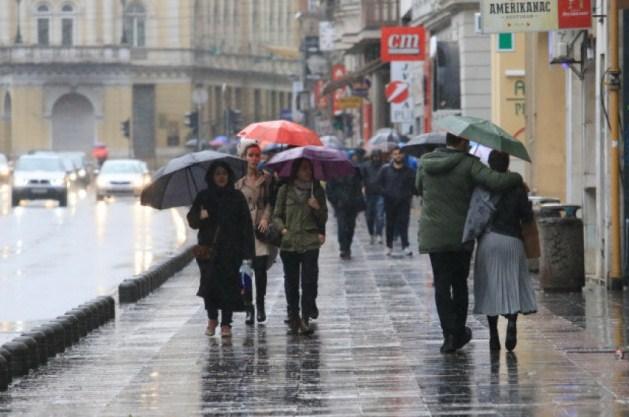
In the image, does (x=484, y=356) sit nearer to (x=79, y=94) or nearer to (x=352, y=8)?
(x=352, y=8)

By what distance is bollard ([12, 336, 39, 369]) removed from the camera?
48.8 ft

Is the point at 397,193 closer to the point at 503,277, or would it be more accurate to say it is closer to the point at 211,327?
the point at 211,327

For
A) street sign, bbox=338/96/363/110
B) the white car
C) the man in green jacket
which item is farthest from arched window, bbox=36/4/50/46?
the man in green jacket

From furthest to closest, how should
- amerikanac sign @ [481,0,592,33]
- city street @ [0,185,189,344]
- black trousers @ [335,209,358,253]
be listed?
black trousers @ [335,209,358,253]
city street @ [0,185,189,344]
amerikanac sign @ [481,0,592,33]

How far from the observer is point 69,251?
34.4 meters

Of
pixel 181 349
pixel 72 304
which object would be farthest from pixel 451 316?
pixel 72 304

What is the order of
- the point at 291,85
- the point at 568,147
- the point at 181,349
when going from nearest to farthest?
the point at 181,349 → the point at 568,147 → the point at 291,85

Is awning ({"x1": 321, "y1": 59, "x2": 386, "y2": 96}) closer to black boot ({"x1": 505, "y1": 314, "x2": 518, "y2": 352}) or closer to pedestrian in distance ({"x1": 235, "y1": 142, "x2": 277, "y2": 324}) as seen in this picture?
pedestrian in distance ({"x1": 235, "y1": 142, "x2": 277, "y2": 324})

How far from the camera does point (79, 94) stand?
115 metres

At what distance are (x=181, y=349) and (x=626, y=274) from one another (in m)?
6.62

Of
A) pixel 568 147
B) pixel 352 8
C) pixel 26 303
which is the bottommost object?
pixel 26 303

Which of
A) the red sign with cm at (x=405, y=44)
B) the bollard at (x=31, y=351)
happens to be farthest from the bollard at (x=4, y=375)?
the red sign with cm at (x=405, y=44)

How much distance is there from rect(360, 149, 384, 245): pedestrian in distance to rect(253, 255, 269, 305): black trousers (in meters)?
14.6

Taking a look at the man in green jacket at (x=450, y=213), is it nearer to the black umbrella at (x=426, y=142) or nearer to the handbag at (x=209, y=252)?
the handbag at (x=209, y=252)
